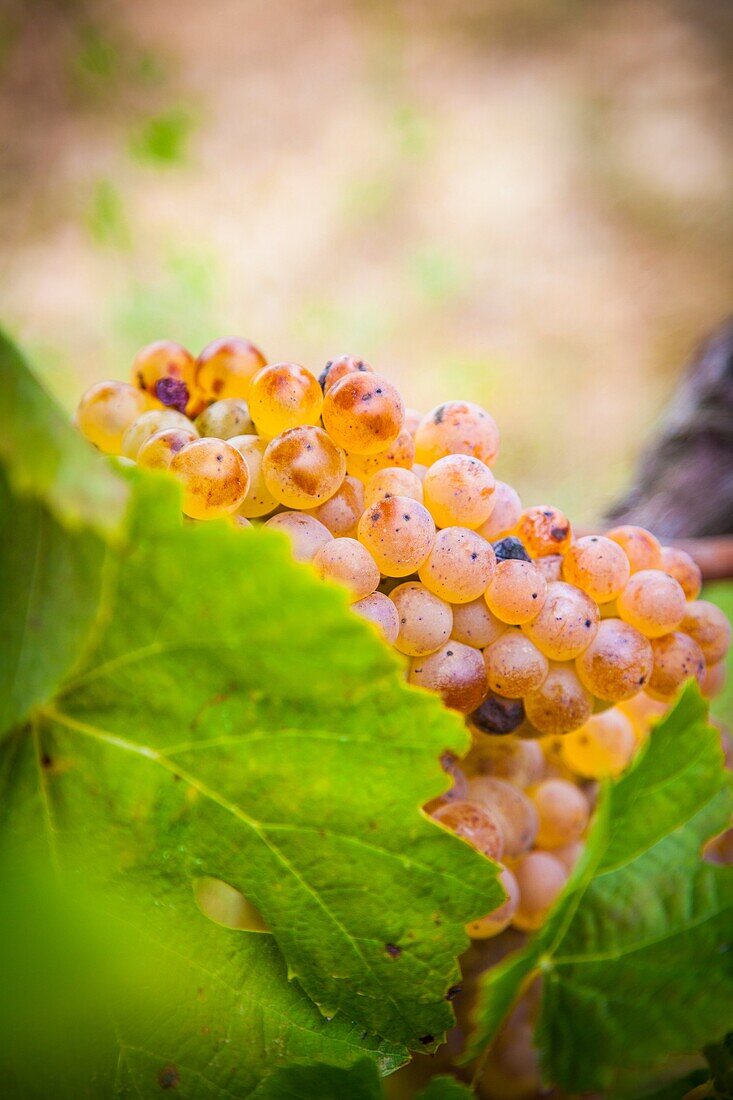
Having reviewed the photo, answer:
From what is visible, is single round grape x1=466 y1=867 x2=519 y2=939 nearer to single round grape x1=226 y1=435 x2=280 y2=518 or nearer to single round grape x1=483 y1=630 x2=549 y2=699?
single round grape x1=483 y1=630 x2=549 y2=699

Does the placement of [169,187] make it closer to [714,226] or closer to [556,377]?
[556,377]

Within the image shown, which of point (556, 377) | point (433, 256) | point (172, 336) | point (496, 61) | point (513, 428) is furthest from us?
point (496, 61)

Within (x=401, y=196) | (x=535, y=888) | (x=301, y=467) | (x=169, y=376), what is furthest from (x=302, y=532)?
(x=401, y=196)

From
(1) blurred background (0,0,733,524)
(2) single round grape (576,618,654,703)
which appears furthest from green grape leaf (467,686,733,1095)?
(1) blurred background (0,0,733,524)

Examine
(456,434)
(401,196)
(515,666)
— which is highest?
(401,196)

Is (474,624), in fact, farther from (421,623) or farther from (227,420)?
(227,420)

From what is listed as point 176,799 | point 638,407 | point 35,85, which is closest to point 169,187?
point 35,85
